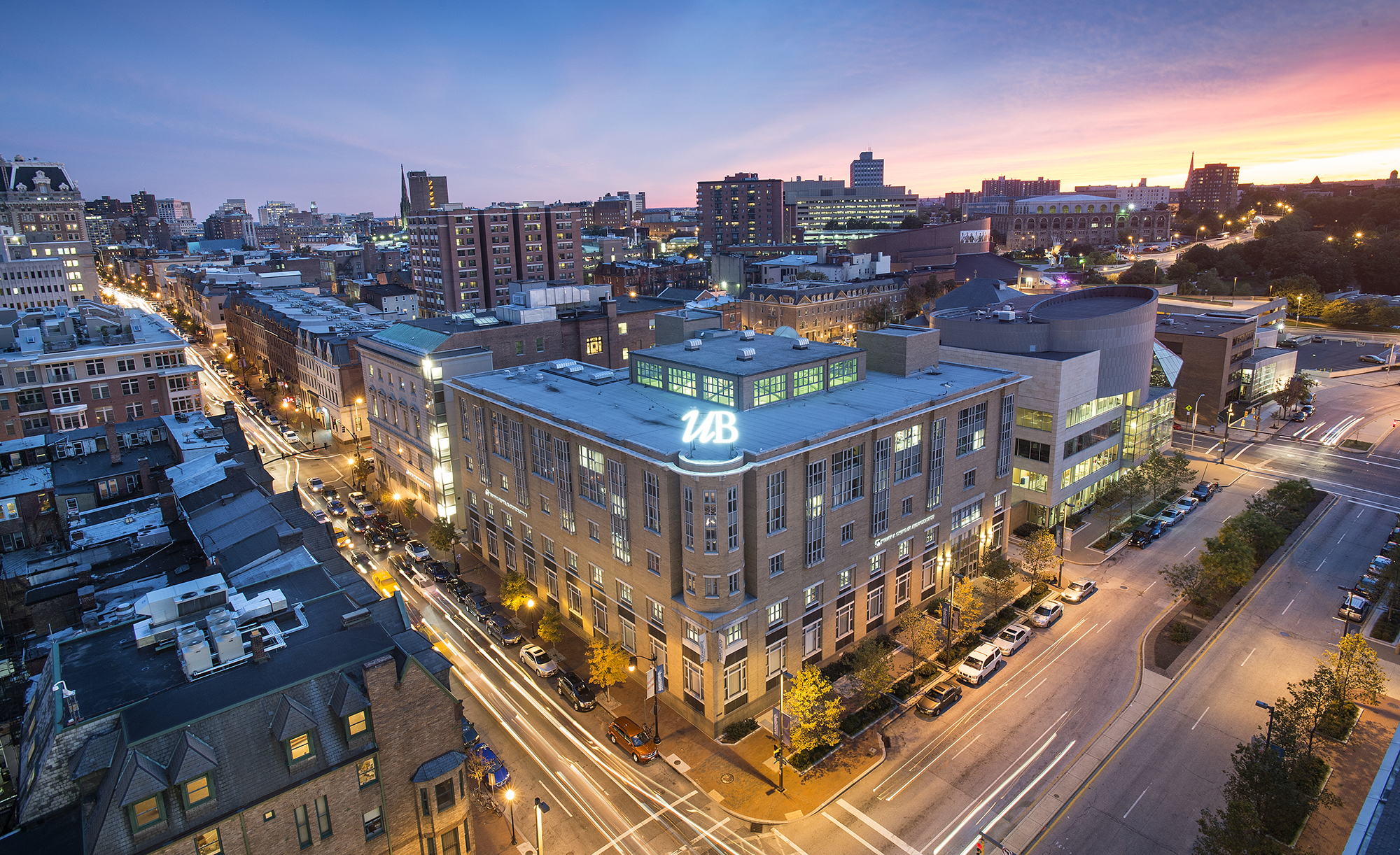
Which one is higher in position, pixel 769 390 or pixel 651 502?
pixel 769 390

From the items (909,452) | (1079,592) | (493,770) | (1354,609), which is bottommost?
(493,770)

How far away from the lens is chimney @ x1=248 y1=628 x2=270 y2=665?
31.9 meters

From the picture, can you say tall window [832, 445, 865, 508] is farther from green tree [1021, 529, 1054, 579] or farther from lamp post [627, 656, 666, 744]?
green tree [1021, 529, 1054, 579]

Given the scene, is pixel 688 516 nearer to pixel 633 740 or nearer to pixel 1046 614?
pixel 633 740

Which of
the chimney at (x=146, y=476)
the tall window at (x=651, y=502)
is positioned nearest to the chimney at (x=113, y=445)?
the chimney at (x=146, y=476)

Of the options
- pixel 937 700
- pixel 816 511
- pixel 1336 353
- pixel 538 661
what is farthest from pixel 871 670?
pixel 1336 353

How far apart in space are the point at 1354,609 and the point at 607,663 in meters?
57.7

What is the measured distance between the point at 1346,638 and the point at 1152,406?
46009 mm

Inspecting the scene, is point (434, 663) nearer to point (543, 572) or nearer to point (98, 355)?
point (543, 572)

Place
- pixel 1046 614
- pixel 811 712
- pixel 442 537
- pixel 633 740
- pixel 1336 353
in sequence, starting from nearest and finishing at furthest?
pixel 811 712 < pixel 633 740 < pixel 1046 614 < pixel 442 537 < pixel 1336 353

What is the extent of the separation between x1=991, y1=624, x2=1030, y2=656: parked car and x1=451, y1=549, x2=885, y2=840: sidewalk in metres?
13.8

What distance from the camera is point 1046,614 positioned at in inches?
2297

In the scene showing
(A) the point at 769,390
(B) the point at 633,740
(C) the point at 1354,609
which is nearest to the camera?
(B) the point at 633,740

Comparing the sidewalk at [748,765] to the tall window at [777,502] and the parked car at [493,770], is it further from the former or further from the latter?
the tall window at [777,502]
